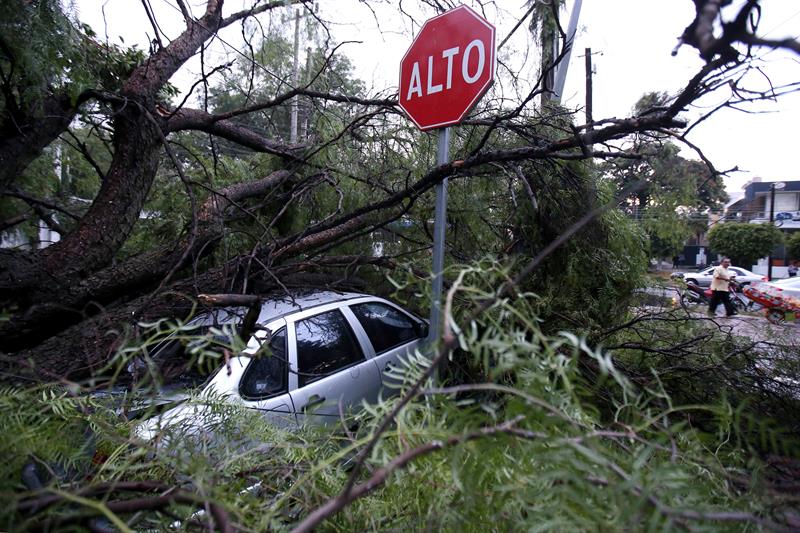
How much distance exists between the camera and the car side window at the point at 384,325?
3400mm

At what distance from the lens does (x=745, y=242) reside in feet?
56.0

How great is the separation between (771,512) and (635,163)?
1.99 m

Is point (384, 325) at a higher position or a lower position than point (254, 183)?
lower

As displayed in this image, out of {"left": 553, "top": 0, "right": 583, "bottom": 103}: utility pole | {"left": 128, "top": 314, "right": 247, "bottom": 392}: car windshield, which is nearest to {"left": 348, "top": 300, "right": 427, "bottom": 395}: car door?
{"left": 128, "top": 314, "right": 247, "bottom": 392}: car windshield

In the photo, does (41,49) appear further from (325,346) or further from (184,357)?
(325,346)

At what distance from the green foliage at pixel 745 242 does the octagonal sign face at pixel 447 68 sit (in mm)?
18016

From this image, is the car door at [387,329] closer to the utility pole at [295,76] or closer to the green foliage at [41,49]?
the utility pole at [295,76]

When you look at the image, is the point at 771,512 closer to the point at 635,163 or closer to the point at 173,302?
the point at 635,163

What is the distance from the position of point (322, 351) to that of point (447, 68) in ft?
6.10

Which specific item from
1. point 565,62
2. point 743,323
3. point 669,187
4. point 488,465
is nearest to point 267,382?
point 488,465

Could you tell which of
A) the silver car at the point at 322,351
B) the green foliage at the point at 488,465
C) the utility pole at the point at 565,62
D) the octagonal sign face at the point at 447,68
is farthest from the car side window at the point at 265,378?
the utility pole at the point at 565,62

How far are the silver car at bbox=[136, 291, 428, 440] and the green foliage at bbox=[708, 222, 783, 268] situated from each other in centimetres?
1741

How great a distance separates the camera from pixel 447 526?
712mm

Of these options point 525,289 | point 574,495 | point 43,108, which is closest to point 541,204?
point 525,289
